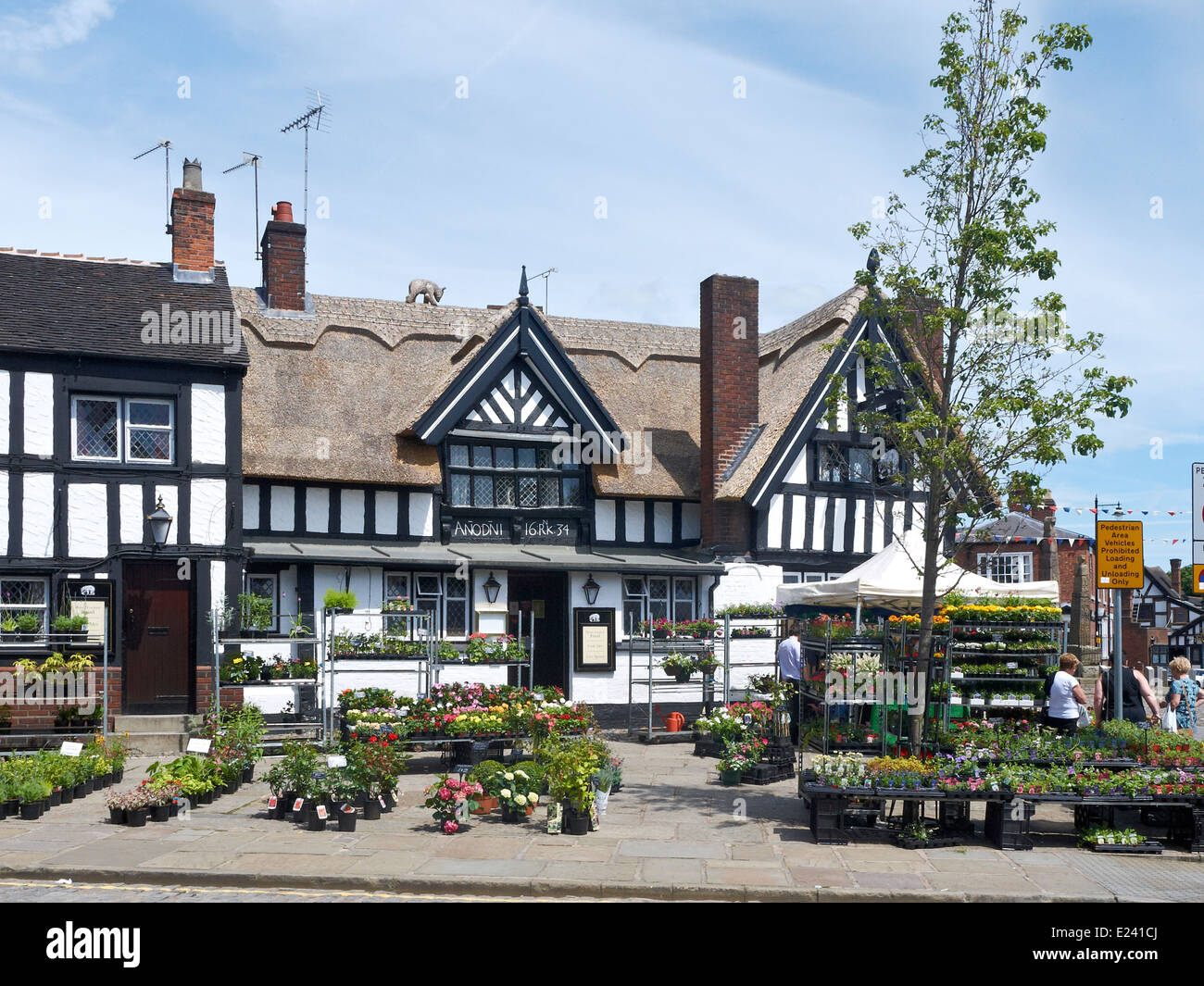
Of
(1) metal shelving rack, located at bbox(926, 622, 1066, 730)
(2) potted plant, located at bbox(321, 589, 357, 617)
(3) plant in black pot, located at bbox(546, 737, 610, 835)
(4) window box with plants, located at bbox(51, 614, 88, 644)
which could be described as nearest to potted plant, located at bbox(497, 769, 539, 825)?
(3) plant in black pot, located at bbox(546, 737, 610, 835)

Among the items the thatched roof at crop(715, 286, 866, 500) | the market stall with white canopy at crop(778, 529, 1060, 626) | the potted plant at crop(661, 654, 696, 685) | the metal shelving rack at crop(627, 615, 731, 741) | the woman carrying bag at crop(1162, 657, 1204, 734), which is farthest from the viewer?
the thatched roof at crop(715, 286, 866, 500)

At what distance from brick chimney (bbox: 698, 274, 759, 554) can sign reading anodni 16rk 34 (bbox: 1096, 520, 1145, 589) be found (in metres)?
9.42

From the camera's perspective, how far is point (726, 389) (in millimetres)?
24062

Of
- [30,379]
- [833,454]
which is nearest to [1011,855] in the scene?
[833,454]

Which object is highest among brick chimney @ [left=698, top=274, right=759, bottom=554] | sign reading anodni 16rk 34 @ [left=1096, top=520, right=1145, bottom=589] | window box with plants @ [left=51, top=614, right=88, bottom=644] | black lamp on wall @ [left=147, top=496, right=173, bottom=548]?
brick chimney @ [left=698, top=274, right=759, bottom=554]

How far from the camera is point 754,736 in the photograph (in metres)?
15.5

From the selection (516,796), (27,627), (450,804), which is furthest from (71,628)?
(516,796)

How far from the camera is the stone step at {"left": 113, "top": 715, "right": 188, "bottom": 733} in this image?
1838cm

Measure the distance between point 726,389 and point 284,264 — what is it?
33.1 feet

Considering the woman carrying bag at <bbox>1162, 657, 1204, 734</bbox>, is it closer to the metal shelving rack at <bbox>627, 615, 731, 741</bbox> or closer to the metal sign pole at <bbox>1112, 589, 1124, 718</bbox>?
the metal sign pole at <bbox>1112, 589, 1124, 718</bbox>

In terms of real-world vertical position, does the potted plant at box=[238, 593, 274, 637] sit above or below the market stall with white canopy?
below

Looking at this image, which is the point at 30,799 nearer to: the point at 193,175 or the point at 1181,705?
the point at 193,175

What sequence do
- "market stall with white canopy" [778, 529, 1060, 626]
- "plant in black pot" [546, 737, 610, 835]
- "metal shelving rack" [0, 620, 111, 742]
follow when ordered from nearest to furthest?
1. "plant in black pot" [546, 737, 610, 835]
2. "market stall with white canopy" [778, 529, 1060, 626]
3. "metal shelving rack" [0, 620, 111, 742]

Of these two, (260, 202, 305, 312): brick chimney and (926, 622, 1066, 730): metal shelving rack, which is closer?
(926, 622, 1066, 730): metal shelving rack
